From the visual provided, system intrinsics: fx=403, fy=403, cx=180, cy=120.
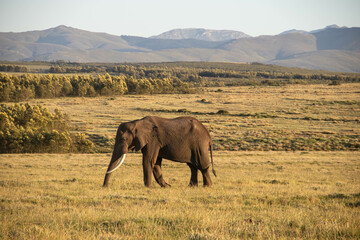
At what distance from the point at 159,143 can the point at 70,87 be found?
9976 cm

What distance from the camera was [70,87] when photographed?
111 meters

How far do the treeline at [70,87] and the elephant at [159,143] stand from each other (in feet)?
279

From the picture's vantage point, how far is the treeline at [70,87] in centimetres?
9538

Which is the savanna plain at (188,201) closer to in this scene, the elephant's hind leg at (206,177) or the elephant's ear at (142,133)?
the elephant's hind leg at (206,177)

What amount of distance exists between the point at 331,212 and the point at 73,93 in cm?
10836

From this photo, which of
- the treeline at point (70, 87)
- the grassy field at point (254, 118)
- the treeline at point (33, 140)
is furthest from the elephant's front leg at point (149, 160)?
the treeline at point (70, 87)

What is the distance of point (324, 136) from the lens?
2018 inches

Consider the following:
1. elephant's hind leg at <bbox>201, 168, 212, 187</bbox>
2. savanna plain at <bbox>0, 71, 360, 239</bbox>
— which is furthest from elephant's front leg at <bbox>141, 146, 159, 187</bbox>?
elephant's hind leg at <bbox>201, 168, 212, 187</bbox>

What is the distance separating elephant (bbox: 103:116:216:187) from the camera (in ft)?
53.0

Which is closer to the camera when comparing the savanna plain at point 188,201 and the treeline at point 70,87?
the savanna plain at point 188,201

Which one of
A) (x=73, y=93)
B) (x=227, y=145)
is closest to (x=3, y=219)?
(x=227, y=145)

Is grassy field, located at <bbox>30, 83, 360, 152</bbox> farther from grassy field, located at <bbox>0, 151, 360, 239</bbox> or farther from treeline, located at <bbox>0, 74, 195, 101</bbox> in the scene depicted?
grassy field, located at <bbox>0, 151, 360, 239</bbox>

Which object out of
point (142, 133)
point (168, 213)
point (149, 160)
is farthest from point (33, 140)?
point (168, 213)

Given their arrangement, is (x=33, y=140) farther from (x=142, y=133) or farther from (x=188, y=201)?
(x=188, y=201)
